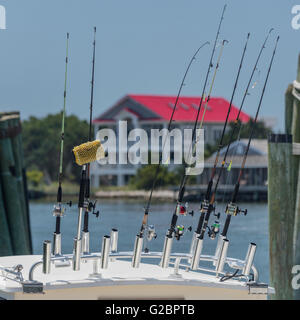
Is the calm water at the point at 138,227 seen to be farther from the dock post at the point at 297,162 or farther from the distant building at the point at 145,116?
the distant building at the point at 145,116

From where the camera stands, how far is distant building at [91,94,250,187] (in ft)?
191

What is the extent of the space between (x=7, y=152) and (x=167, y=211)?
26.8 metres

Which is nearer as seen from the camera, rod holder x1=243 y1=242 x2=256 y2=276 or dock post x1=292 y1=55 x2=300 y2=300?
rod holder x1=243 y1=242 x2=256 y2=276

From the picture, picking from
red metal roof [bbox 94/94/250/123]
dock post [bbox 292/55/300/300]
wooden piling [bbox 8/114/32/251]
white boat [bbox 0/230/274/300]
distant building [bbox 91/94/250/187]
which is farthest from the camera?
distant building [bbox 91/94/250/187]

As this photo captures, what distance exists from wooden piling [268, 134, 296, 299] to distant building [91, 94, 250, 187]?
4405 centimetres

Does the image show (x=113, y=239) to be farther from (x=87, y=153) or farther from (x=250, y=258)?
(x=250, y=258)

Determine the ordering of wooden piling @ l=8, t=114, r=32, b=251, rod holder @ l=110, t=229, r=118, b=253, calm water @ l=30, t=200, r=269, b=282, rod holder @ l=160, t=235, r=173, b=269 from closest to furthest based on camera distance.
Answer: rod holder @ l=160, t=235, r=173, b=269 → rod holder @ l=110, t=229, r=118, b=253 → wooden piling @ l=8, t=114, r=32, b=251 → calm water @ l=30, t=200, r=269, b=282

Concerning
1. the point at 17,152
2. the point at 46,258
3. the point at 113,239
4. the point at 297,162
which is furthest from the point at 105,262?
the point at 17,152

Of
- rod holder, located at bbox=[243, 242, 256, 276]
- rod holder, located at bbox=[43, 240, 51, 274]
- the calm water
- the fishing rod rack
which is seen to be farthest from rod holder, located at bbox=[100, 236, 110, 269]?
the calm water

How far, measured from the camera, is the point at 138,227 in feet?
98.9

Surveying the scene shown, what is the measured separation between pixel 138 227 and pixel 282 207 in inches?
779

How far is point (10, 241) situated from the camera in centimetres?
1360

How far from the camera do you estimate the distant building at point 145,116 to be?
58094 millimetres

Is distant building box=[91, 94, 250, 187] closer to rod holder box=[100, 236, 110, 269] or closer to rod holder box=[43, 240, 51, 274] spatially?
rod holder box=[100, 236, 110, 269]
